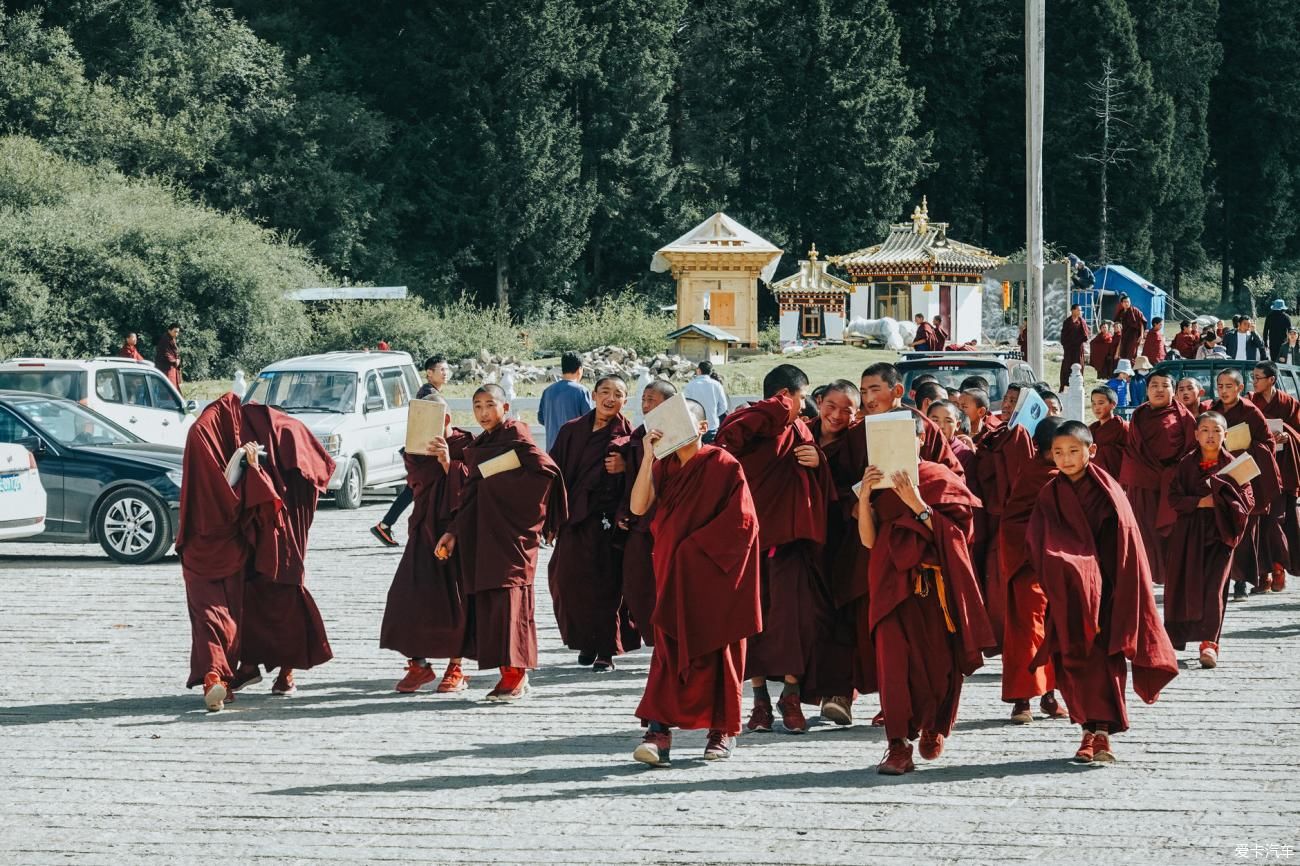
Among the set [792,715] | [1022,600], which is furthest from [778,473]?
[1022,600]

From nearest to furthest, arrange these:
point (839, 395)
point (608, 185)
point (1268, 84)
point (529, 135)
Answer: point (839, 395) < point (529, 135) < point (608, 185) < point (1268, 84)

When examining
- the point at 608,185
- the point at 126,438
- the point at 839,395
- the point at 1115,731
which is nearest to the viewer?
the point at 1115,731

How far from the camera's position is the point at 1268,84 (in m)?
71.0

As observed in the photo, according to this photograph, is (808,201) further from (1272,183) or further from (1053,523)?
(1053,523)

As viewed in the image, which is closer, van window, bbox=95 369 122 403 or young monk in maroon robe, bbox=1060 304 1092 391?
van window, bbox=95 369 122 403

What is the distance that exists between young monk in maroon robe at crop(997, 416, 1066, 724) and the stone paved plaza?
0.67 ft

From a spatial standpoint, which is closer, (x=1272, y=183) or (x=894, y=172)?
(x=894, y=172)

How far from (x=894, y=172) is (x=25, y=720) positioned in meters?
55.0

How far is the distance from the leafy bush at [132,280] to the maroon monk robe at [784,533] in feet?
111

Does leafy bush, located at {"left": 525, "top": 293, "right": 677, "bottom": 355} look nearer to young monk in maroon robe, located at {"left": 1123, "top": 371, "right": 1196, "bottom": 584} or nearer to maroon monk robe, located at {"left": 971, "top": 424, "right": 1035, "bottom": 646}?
young monk in maroon robe, located at {"left": 1123, "top": 371, "right": 1196, "bottom": 584}

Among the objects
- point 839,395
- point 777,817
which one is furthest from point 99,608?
point 777,817

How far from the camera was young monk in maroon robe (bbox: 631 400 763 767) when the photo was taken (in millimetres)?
7785

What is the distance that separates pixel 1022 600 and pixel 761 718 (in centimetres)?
151

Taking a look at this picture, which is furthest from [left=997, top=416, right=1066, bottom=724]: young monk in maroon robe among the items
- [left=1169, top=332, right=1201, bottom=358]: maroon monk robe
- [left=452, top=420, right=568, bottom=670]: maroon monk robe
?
[left=1169, top=332, right=1201, bottom=358]: maroon monk robe
